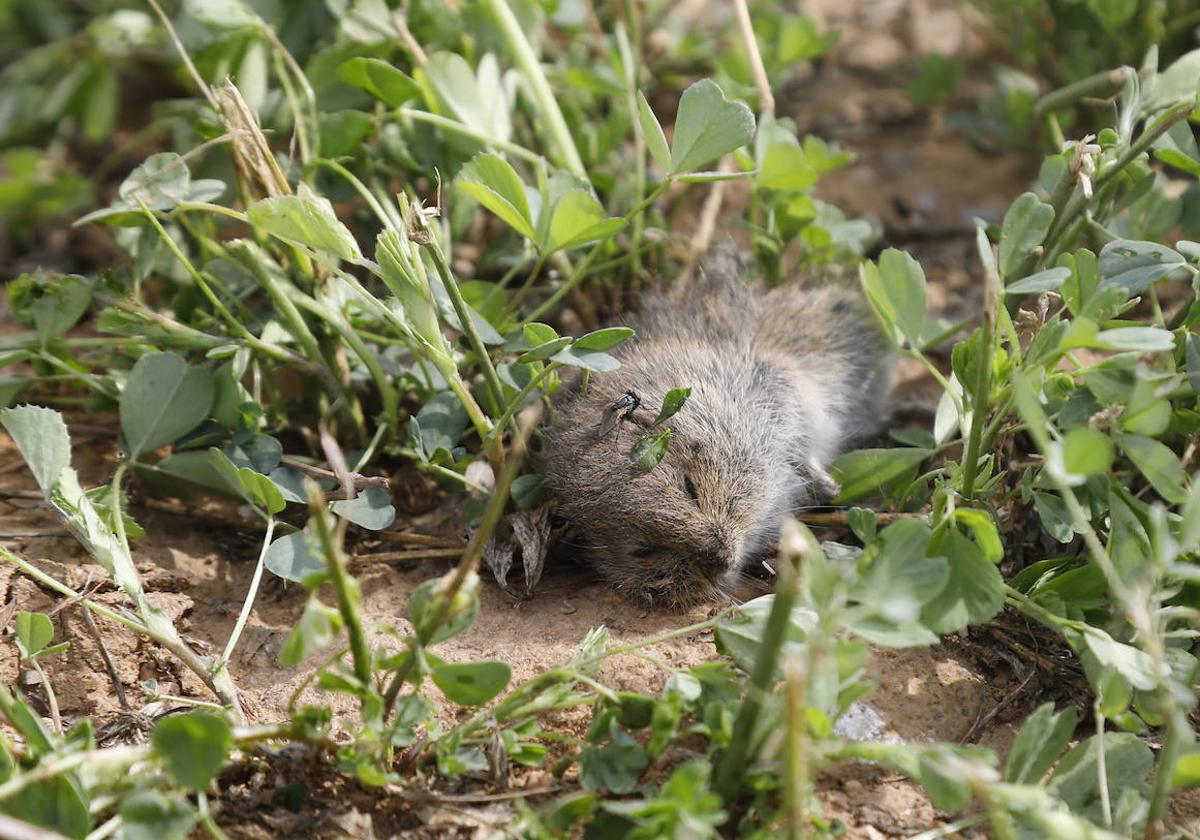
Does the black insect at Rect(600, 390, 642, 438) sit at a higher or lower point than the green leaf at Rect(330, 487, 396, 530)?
higher

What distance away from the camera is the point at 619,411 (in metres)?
3.03

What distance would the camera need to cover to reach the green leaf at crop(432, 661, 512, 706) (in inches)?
84.9

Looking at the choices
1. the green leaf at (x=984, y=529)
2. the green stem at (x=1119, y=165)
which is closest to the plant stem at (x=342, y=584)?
the green leaf at (x=984, y=529)

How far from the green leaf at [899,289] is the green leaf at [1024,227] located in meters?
0.20

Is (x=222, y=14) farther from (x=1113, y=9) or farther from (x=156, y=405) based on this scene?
(x=1113, y=9)

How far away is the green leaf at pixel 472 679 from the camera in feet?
7.07

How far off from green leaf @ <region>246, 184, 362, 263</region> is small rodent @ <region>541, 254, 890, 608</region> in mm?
847

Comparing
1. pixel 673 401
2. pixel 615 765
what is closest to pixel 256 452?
pixel 673 401

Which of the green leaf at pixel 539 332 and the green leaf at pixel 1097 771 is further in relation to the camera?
the green leaf at pixel 539 332

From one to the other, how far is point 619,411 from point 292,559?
93cm

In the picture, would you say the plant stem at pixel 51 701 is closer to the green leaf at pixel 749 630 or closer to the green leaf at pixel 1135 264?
the green leaf at pixel 749 630

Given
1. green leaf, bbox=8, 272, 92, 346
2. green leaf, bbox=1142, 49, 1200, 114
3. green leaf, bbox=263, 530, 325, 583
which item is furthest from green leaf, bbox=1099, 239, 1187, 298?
green leaf, bbox=8, 272, 92, 346

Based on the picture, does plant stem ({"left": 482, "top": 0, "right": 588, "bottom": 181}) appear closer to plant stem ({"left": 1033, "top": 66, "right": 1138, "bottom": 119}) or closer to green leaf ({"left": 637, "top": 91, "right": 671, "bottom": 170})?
green leaf ({"left": 637, "top": 91, "right": 671, "bottom": 170})

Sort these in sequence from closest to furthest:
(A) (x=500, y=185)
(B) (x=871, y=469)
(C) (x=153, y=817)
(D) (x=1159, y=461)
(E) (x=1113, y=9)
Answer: (C) (x=153, y=817) < (D) (x=1159, y=461) < (A) (x=500, y=185) < (B) (x=871, y=469) < (E) (x=1113, y=9)
